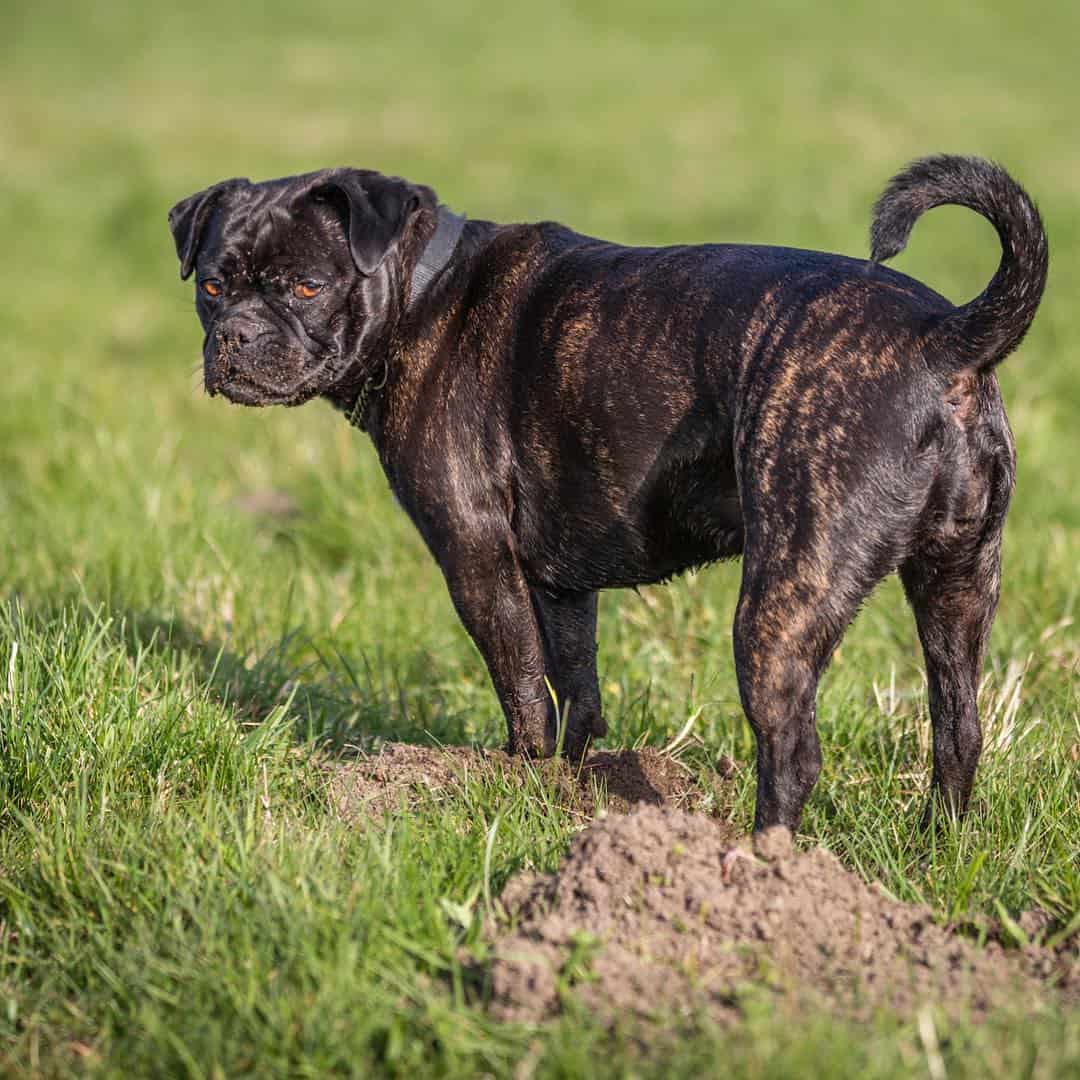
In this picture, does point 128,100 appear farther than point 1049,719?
Yes

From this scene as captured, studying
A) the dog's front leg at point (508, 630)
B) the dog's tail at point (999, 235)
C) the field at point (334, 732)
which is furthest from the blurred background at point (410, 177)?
the dog's tail at point (999, 235)

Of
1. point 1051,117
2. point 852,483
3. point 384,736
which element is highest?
point 1051,117

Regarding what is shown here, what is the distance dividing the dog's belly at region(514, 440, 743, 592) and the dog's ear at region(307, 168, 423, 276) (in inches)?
32.1

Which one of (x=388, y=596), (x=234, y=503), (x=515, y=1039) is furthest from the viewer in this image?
(x=234, y=503)

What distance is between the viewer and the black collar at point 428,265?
14.0 ft

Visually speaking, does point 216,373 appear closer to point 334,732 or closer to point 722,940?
point 334,732

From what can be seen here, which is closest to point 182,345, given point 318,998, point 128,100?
point 318,998

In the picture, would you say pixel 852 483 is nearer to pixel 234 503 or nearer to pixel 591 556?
pixel 591 556

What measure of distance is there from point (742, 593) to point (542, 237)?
4.83 ft

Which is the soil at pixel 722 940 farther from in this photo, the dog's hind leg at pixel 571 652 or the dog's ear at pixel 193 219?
the dog's ear at pixel 193 219

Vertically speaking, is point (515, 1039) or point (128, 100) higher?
point (128, 100)

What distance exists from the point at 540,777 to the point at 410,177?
1414 cm

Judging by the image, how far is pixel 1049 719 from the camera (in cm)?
454

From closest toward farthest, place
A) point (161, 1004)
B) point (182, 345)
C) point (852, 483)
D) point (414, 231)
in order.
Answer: point (161, 1004) → point (852, 483) → point (414, 231) → point (182, 345)
